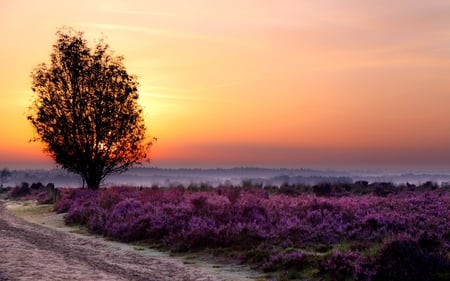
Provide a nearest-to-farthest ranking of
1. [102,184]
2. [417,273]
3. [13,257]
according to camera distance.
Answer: [417,273]
[13,257]
[102,184]

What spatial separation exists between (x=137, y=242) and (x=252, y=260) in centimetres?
806


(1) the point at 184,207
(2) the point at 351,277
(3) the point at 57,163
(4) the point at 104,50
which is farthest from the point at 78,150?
(2) the point at 351,277

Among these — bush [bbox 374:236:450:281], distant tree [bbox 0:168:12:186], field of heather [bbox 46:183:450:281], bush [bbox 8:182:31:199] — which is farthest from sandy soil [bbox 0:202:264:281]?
distant tree [bbox 0:168:12:186]

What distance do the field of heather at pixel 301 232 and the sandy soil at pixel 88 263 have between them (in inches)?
66.2

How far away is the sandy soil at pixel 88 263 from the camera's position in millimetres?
15523

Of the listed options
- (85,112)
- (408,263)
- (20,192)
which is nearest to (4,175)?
(20,192)

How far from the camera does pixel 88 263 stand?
1802 centimetres

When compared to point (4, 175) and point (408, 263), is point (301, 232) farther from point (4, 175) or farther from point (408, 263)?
point (4, 175)

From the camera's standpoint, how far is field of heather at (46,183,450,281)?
52.5ft

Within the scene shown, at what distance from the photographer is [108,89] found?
5178 centimetres

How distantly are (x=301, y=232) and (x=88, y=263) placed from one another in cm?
929

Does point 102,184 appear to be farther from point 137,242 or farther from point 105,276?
point 105,276

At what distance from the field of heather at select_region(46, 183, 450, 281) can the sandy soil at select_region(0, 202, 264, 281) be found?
1.68m

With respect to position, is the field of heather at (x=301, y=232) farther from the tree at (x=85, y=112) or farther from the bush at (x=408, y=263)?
the tree at (x=85, y=112)
